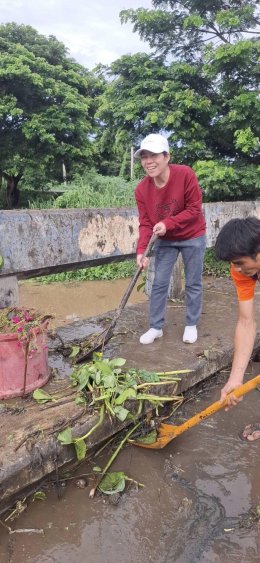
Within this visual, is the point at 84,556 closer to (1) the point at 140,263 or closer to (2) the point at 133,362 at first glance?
(2) the point at 133,362

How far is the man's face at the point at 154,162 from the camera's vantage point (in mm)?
2711

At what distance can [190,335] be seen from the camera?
2.91 meters

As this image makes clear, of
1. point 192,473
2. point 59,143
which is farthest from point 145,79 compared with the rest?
point 192,473

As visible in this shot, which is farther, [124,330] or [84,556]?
[124,330]

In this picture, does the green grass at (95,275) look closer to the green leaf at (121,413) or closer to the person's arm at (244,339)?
the person's arm at (244,339)

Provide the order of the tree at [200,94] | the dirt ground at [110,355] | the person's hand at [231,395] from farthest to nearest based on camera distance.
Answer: the tree at [200,94] → the person's hand at [231,395] → the dirt ground at [110,355]

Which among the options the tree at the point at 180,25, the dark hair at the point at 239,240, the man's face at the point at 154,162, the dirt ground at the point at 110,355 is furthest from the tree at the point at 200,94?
the dark hair at the point at 239,240

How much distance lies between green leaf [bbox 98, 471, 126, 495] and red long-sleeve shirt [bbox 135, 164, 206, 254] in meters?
1.47

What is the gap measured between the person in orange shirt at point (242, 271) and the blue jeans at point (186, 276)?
0.76 metres

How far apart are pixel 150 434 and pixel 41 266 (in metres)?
1.28

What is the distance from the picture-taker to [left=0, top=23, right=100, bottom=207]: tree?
45.1 feet

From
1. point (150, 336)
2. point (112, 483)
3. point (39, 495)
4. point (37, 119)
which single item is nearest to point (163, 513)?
point (112, 483)

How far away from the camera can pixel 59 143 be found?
1449cm

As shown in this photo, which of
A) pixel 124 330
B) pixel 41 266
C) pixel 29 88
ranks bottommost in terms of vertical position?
pixel 124 330
